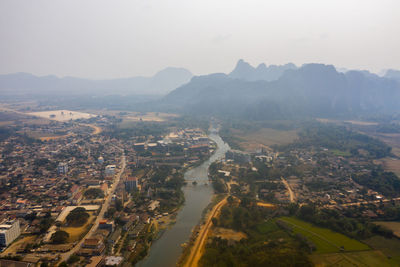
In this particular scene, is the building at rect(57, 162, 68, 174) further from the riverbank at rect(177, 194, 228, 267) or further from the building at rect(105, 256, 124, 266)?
the building at rect(105, 256, 124, 266)

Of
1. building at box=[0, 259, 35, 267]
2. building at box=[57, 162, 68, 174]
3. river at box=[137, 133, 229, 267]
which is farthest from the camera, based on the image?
building at box=[57, 162, 68, 174]

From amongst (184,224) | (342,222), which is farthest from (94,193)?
(342,222)

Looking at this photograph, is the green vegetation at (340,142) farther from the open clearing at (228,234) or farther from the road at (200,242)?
Answer: the open clearing at (228,234)

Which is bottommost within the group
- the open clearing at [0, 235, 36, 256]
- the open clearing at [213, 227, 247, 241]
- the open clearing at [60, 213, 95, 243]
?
the open clearing at [0, 235, 36, 256]

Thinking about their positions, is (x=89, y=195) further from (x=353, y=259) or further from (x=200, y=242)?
(x=353, y=259)

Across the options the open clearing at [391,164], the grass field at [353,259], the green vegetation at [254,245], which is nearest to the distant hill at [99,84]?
the open clearing at [391,164]

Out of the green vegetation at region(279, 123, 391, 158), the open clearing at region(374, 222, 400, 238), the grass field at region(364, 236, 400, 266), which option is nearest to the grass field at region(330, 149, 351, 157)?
the green vegetation at region(279, 123, 391, 158)

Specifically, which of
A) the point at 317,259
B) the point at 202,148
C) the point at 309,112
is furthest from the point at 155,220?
the point at 309,112
